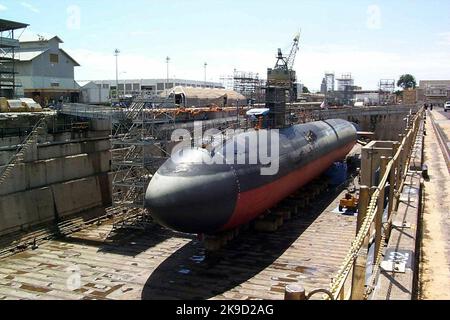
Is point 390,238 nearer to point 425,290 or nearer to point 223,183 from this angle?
point 425,290

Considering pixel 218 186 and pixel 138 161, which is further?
pixel 138 161

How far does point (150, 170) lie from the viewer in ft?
84.6

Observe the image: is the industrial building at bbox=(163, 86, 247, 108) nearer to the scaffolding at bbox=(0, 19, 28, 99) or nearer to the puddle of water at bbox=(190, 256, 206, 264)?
the scaffolding at bbox=(0, 19, 28, 99)

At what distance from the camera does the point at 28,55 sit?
63.2 m

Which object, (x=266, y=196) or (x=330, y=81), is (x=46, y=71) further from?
(x=330, y=81)

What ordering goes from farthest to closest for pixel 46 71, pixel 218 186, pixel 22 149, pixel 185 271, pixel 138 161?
pixel 46 71, pixel 22 149, pixel 138 161, pixel 185 271, pixel 218 186

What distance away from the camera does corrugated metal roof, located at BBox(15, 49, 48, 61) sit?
6190 cm

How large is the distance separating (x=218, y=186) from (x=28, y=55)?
55938mm

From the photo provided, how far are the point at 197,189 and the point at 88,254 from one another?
782 centimetres

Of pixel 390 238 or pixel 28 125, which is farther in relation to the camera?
pixel 28 125

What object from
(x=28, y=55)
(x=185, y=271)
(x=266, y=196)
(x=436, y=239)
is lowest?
(x=185, y=271)

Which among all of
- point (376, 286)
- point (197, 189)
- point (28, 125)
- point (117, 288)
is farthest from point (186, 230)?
point (28, 125)

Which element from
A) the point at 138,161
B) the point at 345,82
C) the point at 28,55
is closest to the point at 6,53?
the point at 28,55
